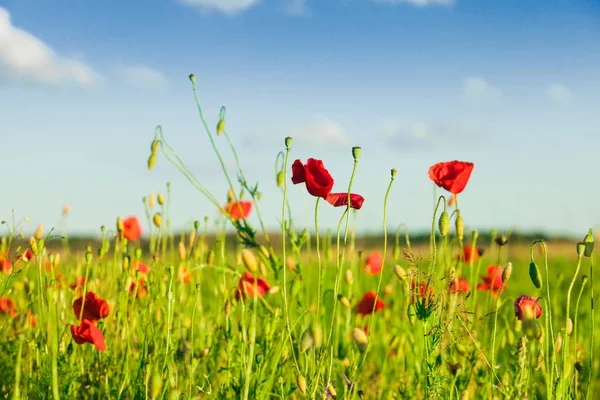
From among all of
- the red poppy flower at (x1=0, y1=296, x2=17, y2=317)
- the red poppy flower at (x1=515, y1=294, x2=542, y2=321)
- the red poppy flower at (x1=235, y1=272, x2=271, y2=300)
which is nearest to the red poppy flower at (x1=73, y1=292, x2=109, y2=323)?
the red poppy flower at (x1=235, y1=272, x2=271, y2=300)

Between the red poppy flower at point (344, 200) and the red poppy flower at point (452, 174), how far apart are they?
368 millimetres

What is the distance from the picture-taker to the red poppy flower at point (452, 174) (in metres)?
1.90

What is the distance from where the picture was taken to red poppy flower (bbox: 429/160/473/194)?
6.23ft

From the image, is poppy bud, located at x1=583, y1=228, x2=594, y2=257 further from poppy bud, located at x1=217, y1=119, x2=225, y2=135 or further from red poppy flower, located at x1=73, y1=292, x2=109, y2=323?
red poppy flower, located at x1=73, y1=292, x2=109, y2=323

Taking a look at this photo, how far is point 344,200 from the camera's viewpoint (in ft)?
5.52

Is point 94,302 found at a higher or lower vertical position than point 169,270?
lower

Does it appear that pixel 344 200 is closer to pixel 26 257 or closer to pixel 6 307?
pixel 26 257

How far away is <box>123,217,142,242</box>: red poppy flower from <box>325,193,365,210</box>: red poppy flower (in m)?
1.40

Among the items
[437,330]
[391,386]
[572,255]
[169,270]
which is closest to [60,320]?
[169,270]

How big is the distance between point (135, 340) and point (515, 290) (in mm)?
4265

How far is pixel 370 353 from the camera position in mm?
3287

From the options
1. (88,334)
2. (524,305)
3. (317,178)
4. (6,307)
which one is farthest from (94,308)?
(524,305)

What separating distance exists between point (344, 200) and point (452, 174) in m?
0.42

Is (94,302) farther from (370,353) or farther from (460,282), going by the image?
(370,353)
